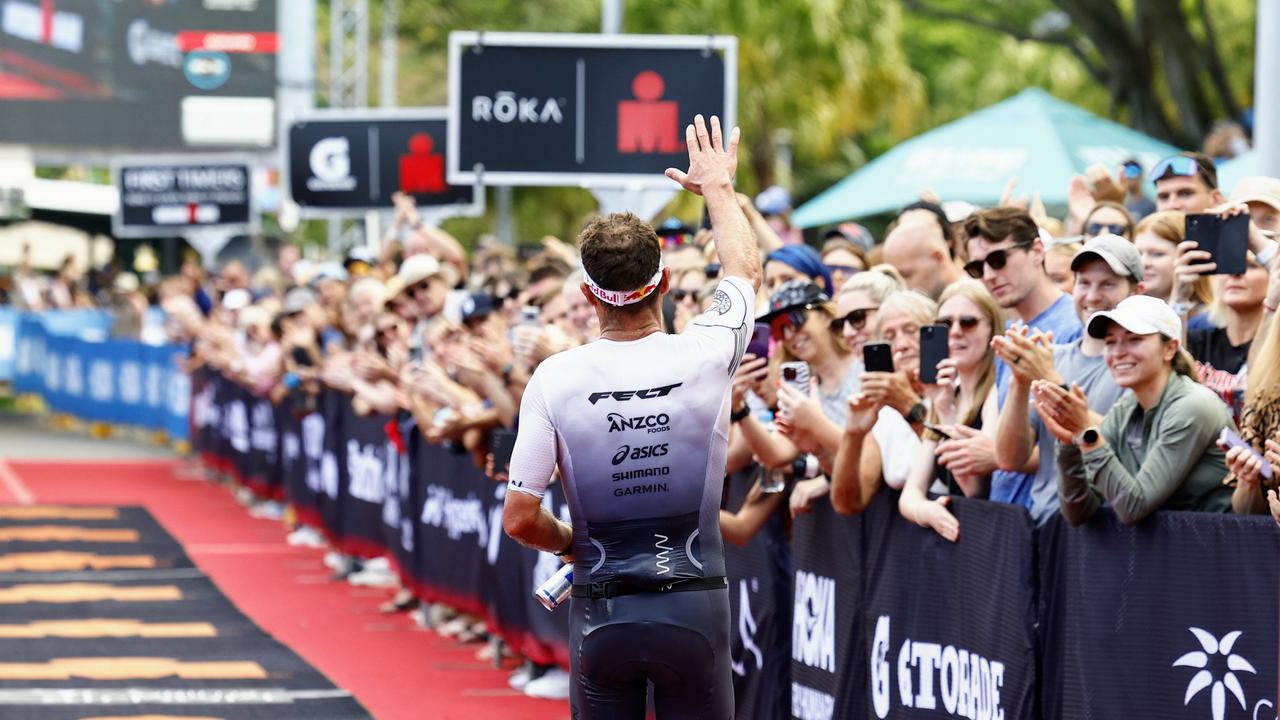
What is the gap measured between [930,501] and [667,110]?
236 inches

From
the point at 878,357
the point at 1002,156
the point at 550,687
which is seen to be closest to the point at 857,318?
the point at 878,357

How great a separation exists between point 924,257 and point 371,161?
438 inches

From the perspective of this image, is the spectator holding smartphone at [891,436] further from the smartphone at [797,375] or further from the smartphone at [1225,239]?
the smartphone at [1225,239]

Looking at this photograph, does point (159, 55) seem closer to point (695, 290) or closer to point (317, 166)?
point (317, 166)

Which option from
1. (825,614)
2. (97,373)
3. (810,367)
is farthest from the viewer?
(97,373)

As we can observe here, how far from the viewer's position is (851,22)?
3212 centimetres

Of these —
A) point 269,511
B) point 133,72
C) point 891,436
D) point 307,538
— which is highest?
point 133,72

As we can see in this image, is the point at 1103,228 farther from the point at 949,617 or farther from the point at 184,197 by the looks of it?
the point at 184,197

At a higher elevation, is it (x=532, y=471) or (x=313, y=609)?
(x=532, y=471)

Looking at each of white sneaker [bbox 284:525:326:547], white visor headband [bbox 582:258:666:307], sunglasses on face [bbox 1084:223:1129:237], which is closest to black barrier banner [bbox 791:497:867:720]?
sunglasses on face [bbox 1084:223:1129:237]

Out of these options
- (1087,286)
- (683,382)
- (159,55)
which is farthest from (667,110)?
(159,55)

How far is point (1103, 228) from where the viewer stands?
866 cm

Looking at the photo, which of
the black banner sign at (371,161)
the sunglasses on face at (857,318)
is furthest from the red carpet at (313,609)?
the black banner sign at (371,161)

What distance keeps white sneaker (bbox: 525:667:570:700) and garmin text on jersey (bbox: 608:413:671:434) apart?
5.09 metres
